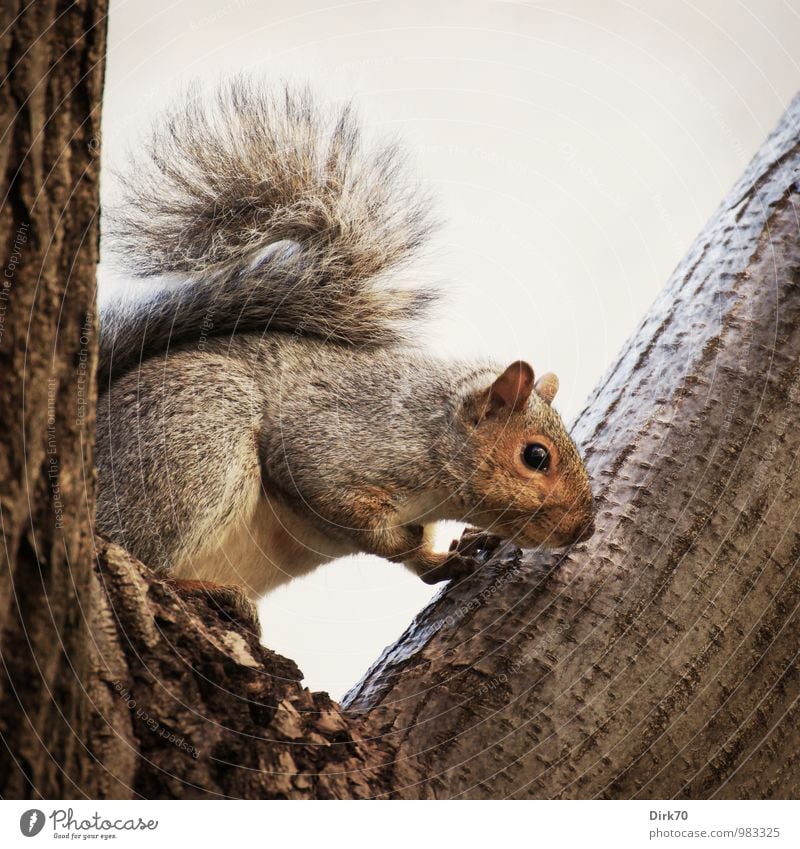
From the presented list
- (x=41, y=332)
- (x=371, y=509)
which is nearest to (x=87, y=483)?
(x=41, y=332)

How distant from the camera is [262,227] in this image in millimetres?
1414

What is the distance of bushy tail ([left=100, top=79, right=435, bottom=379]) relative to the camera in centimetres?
132

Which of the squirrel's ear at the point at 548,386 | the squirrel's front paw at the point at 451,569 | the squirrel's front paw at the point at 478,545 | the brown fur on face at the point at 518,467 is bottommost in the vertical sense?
the squirrel's front paw at the point at 451,569

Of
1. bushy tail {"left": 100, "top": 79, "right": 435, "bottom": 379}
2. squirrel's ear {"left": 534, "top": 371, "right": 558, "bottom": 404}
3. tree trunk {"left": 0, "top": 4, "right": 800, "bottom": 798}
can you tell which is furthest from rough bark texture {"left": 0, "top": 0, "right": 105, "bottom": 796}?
squirrel's ear {"left": 534, "top": 371, "right": 558, "bottom": 404}

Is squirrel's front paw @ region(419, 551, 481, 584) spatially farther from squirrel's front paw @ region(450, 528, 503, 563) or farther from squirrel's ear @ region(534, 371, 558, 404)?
squirrel's ear @ region(534, 371, 558, 404)

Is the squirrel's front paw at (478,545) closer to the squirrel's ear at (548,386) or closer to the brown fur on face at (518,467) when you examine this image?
the brown fur on face at (518,467)

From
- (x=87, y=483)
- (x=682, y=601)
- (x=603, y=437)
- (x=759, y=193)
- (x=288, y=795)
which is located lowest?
(x=288, y=795)

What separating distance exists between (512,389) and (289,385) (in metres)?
0.36

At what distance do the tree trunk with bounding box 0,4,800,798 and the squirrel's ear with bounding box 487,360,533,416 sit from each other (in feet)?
0.36

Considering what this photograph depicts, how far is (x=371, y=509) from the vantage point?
140 centimetres

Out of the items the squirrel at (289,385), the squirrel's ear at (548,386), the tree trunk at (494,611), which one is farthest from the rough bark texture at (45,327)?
the squirrel's ear at (548,386)

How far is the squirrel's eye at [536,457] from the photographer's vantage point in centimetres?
139

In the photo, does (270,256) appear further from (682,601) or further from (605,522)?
(682,601)
